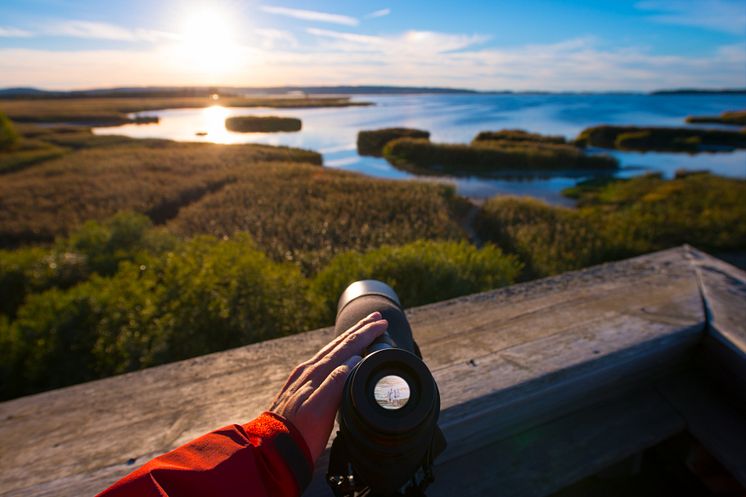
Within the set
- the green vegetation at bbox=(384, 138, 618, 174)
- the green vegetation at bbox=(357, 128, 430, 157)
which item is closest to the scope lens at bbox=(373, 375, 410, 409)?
the green vegetation at bbox=(384, 138, 618, 174)

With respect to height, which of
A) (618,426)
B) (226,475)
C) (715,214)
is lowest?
(715,214)

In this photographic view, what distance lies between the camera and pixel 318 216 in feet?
29.3

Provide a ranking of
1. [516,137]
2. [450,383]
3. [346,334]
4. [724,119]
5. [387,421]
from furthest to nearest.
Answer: [724,119]
[516,137]
[450,383]
[346,334]
[387,421]

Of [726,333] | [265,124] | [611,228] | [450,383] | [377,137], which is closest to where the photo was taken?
[450,383]

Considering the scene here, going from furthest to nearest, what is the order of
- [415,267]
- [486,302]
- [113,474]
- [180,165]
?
[180,165] < [415,267] < [486,302] < [113,474]

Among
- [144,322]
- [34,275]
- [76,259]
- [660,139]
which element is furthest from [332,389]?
[660,139]

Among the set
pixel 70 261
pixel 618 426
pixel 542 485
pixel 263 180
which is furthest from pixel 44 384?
pixel 263 180

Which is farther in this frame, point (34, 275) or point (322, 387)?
point (34, 275)

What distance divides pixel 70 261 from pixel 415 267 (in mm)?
4239

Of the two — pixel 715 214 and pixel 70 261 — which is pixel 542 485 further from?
pixel 715 214

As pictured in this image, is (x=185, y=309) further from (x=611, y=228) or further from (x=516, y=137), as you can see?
(x=516, y=137)

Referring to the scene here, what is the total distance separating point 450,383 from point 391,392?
59 cm

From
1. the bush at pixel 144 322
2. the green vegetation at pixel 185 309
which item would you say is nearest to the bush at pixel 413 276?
the green vegetation at pixel 185 309

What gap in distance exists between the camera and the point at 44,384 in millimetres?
2908
